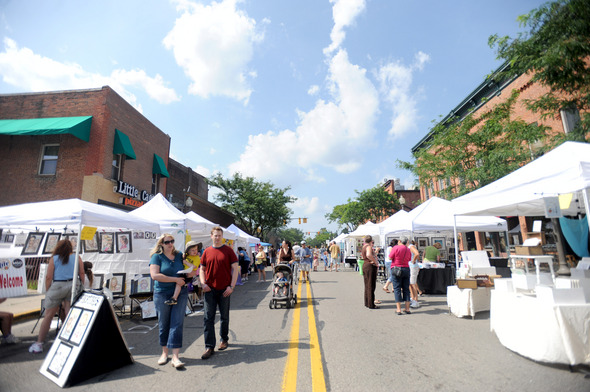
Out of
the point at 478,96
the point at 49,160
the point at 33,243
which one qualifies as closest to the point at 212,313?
the point at 33,243

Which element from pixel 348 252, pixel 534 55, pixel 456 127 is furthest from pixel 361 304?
pixel 348 252

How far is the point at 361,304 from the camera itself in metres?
8.88

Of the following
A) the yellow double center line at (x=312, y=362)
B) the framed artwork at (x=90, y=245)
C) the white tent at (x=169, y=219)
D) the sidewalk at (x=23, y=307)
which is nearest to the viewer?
the yellow double center line at (x=312, y=362)

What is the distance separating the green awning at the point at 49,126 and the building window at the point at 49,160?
1468 millimetres

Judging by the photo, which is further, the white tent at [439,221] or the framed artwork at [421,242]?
the framed artwork at [421,242]

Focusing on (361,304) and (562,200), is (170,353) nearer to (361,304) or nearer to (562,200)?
(361,304)

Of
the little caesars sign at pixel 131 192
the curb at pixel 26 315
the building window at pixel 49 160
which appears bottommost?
the curb at pixel 26 315

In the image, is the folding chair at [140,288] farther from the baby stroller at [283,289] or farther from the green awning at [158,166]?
the green awning at [158,166]

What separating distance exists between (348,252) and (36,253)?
87.9 ft

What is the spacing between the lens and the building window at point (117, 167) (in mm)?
17016

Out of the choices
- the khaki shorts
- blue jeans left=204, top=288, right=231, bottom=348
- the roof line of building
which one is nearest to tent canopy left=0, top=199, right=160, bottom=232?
the khaki shorts

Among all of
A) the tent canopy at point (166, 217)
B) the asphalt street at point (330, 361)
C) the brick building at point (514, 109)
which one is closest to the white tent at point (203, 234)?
the tent canopy at point (166, 217)

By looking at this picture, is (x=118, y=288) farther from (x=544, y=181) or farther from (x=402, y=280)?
(x=544, y=181)

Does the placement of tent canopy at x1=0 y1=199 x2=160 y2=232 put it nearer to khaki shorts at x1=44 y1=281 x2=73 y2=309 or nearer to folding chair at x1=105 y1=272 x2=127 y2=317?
khaki shorts at x1=44 y1=281 x2=73 y2=309
